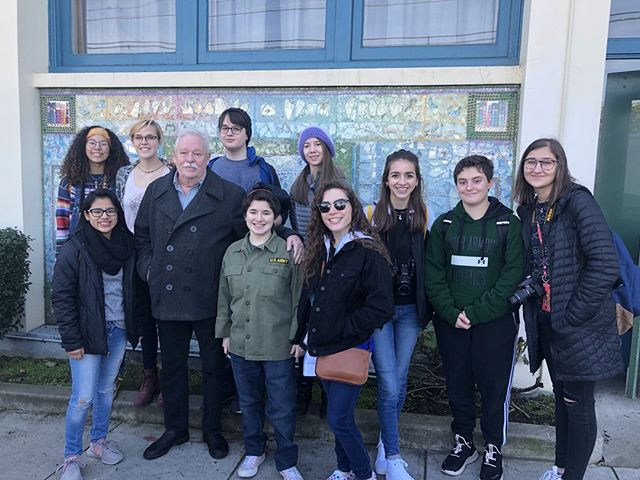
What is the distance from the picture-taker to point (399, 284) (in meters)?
3.06

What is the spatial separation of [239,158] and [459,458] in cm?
232

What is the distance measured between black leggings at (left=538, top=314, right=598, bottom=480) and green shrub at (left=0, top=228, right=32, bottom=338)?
4.08 metres

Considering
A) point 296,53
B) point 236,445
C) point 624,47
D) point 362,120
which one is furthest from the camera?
point 296,53

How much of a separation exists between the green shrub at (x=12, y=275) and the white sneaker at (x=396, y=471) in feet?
11.1

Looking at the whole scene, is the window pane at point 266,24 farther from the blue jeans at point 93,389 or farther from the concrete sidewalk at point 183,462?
the concrete sidewalk at point 183,462

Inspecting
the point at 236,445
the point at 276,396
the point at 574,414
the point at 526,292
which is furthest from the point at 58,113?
the point at 574,414

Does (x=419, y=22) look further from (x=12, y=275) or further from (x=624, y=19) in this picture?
(x=12, y=275)

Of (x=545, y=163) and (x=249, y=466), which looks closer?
(x=545, y=163)

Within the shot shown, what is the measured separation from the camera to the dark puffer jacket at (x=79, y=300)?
3006 mm

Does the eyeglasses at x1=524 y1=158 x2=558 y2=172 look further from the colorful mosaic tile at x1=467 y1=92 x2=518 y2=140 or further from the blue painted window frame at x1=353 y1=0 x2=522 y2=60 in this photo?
the blue painted window frame at x1=353 y1=0 x2=522 y2=60

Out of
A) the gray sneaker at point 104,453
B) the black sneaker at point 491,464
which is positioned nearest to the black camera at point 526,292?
the black sneaker at point 491,464

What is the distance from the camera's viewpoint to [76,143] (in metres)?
3.90

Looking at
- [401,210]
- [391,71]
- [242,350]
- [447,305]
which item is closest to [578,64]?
[391,71]

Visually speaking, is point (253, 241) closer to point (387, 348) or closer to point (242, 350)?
point (242, 350)
